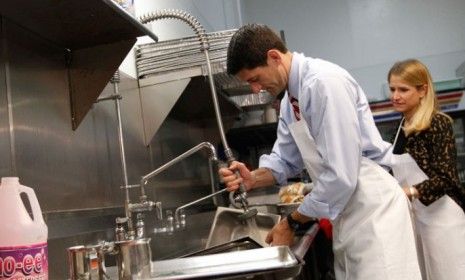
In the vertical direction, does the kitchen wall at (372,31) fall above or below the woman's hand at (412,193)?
above

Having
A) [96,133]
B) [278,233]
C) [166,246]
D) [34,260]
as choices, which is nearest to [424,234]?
[278,233]

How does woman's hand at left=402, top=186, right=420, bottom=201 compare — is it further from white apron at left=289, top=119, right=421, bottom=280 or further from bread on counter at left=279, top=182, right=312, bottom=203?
bread on counter at left=279, top=182, right=312, bottom=203

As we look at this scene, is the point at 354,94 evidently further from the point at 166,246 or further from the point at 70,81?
the point at 166,246

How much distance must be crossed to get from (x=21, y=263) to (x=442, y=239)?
5.85 feet

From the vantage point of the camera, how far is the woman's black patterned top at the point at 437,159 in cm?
195

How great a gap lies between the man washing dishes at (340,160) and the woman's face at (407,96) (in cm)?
73

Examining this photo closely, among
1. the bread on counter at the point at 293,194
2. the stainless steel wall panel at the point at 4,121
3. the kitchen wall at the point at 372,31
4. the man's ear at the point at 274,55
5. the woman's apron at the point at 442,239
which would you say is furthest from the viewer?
the kitchen wall at the point at 372,31

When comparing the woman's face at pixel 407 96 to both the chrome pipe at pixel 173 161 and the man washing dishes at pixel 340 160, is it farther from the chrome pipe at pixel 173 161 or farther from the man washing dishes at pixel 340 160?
the chrome pipe at pixel 173 161

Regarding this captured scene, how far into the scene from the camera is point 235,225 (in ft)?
6.64

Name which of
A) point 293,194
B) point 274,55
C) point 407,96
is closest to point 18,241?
point 274,55

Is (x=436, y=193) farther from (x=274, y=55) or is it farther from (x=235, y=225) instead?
(x=274, y=55)

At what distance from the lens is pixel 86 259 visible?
929 millimetres

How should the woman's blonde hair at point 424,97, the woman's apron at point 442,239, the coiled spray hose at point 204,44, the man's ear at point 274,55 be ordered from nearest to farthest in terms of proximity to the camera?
the man's ear at point 274,55, the coiled spray hose at point 204,44, the woman's apron at point 442,239, the woman's blonde hair at point 424,97

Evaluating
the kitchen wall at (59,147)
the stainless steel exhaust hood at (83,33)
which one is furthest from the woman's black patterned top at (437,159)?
the stainless steel exhaust hood at (83,33)
